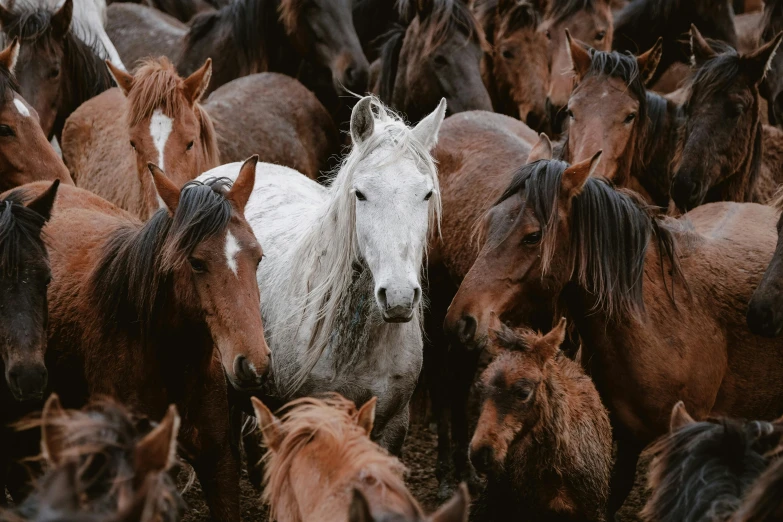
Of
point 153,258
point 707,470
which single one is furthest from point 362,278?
point 707,470

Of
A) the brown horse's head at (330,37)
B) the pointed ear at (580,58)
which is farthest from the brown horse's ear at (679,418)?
the brown horse's head at (330,37)

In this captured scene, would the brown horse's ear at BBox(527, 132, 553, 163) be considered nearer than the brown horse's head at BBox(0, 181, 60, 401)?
No

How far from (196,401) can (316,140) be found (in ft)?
13.4

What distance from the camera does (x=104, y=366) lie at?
13.8ft

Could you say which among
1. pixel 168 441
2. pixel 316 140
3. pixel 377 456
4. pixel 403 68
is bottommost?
pixel 316 140

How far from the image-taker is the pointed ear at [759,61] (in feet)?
19.7

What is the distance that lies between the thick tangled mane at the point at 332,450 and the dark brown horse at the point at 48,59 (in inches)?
185

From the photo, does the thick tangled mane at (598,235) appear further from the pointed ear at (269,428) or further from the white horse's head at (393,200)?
the pointed ear at (269,428)

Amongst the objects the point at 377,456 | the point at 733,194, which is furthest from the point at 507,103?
the point at 377,456

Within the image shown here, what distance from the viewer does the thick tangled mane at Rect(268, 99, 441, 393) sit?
14.8 feet

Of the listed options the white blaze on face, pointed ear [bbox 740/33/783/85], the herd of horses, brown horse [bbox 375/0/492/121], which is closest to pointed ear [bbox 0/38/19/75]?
the herd of horses

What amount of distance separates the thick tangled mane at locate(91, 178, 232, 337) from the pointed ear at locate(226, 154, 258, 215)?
0.05 meters

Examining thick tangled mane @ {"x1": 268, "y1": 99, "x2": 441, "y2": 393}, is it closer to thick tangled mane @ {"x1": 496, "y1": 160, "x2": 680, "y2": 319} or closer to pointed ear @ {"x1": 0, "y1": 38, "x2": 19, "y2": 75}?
thick tangled mane @ {"x1": 496, "y1": 160, "x2": 680, "y2": 319}

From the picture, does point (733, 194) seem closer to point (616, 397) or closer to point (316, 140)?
point (616, 397)
